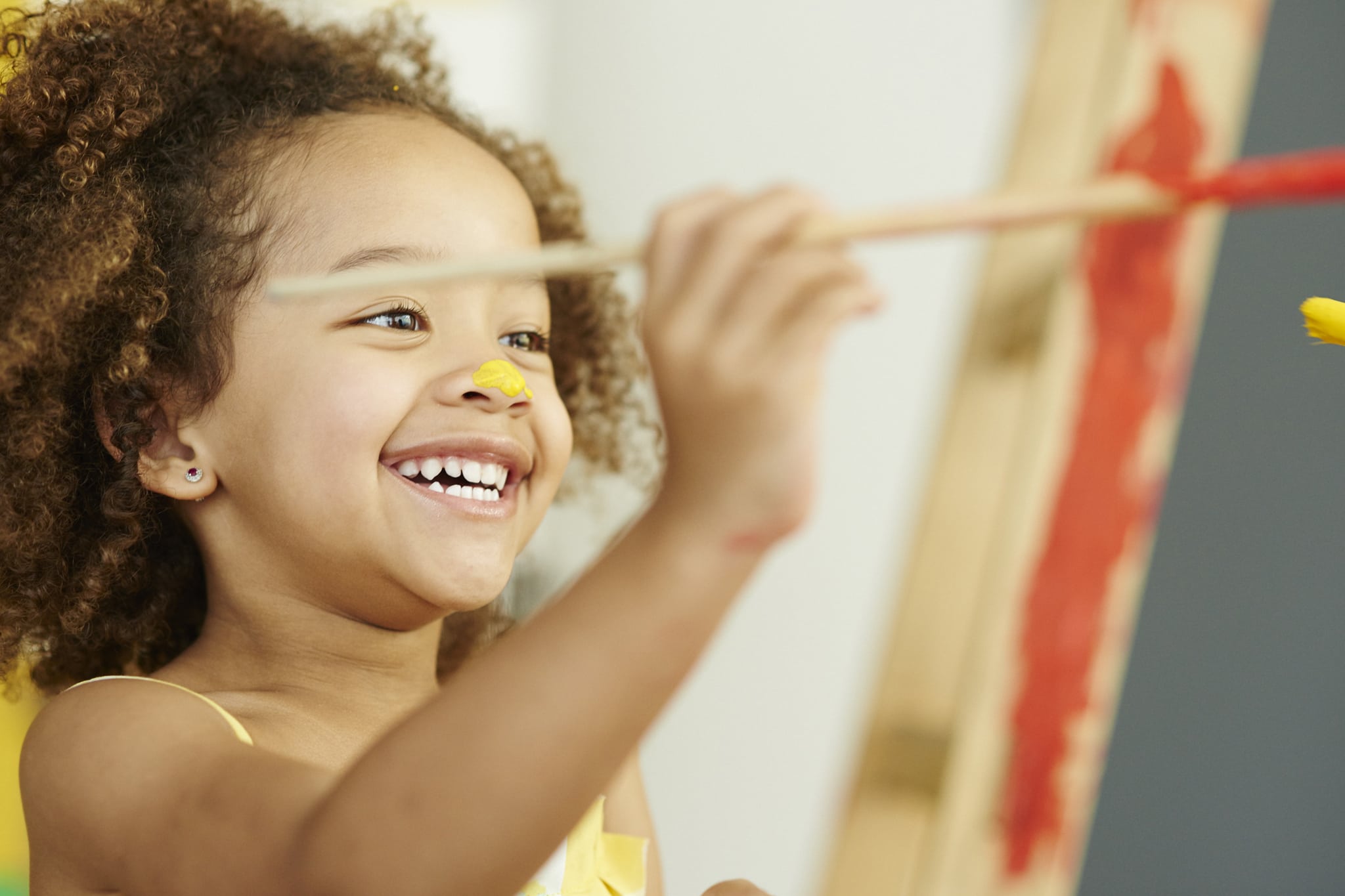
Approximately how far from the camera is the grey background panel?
3.22 feet

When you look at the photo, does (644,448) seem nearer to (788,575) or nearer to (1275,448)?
(788,575)

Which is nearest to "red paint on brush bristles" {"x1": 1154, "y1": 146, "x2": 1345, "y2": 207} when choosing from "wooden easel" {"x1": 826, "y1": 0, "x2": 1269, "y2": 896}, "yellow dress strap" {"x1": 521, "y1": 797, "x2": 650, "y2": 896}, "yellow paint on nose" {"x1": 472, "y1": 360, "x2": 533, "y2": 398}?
"wooden easel" {"x1": 826, "y1": 0, "x2": 1269, "y2": 896}

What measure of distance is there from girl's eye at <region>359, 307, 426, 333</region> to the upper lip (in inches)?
1.9

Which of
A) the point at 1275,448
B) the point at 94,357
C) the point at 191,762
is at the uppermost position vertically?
the point at 1275,448

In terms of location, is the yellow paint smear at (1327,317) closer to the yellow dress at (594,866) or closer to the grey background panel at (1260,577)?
the yellow dress at (594,866)

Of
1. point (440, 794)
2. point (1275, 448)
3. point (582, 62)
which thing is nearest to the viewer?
point (440, 794)

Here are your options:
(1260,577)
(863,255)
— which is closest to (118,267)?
(863,255)

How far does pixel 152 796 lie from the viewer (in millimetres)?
388

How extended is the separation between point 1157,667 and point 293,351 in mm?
791

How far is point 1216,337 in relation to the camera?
1.02 meters

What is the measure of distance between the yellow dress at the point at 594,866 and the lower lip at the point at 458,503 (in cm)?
14

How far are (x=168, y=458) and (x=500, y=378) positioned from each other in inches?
5.9

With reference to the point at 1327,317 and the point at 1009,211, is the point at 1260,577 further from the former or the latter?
the point at 1009,211

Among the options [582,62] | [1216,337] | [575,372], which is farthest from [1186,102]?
[582,62]
